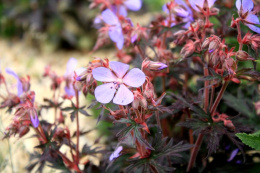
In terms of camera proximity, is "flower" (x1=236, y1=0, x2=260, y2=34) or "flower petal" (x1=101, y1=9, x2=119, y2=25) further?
"flower petal" (x1=101, y1=9, x2=119, y2=25)

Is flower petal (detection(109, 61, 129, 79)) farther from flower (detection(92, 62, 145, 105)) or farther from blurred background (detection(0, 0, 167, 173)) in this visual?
blurred background (detection(0, 0, 167, 173))

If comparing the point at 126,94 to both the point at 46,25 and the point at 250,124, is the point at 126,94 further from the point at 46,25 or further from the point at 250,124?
the point at 46,25

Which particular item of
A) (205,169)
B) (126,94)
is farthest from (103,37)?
(205,169)

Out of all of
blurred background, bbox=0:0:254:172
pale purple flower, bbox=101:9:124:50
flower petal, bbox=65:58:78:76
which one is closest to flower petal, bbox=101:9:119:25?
pale purple flower, bbox=101:9:124:50

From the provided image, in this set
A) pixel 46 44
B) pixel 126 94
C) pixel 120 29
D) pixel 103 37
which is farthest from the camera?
pixel 46 44

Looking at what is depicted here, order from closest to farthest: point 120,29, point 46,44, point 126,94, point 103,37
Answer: point 126,94, point 120,29, point 103,37, point 46,44

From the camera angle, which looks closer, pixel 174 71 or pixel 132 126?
pixel 132 126

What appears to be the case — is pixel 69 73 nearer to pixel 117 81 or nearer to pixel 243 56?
pixel 117 81
